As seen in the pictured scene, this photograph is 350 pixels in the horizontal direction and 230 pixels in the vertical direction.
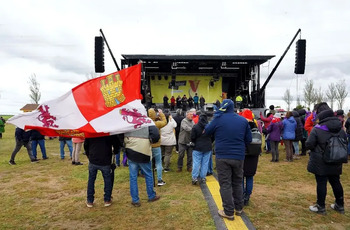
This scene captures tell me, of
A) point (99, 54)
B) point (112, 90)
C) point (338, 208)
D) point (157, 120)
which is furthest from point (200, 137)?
point (99, 54)

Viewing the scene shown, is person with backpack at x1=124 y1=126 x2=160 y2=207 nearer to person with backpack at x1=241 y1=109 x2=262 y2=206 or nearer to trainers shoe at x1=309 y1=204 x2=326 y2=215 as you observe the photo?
person with backpack at x1=241 y1=109 x2=262 y2=206

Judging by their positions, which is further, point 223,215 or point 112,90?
point 112,90

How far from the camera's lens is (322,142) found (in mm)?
3967

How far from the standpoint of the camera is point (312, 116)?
7.76 meters

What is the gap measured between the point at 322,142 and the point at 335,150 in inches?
7.9

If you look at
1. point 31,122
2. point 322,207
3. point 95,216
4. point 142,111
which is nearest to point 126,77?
point 142,111

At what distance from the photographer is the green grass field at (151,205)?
3875 mm

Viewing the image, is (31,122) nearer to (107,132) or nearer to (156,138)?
(107,132)

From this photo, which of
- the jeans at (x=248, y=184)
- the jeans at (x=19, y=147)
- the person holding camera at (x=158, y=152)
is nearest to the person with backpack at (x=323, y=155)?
the jeans at (x=248, y=184)

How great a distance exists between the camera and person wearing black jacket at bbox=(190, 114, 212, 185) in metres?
5.45

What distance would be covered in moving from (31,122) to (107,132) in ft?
3.71

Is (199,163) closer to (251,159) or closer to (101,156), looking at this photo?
(251,159)

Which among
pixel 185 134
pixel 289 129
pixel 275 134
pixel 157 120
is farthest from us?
pixel 289 129

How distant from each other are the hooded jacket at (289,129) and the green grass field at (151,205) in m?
1.36
